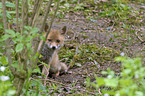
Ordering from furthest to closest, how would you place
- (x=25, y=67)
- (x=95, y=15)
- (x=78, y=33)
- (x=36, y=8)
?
(x=95, y=15) < (x=78, y=33) < (x=36, y=8) < (x=25, y=67)

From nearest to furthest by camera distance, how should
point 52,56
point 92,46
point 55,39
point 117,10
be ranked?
1. point 52,56
2. point 55,39
3. point 92,46
4. point 117,10

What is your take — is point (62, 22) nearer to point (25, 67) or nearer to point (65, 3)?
point (65, 3)

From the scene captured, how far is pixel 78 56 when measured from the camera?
528 cm

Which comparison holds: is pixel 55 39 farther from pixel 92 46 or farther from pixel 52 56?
pixel 92 46

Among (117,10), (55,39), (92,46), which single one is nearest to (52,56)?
(55,39)

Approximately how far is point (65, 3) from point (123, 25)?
254 cm

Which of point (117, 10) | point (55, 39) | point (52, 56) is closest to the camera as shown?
point (52, 56)

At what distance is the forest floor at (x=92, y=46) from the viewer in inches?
173

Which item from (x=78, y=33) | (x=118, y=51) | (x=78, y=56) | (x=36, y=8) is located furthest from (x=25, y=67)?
(x=78, y=33)

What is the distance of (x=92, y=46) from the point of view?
5.68 metres

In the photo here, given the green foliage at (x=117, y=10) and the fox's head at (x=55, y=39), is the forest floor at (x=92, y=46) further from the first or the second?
the fox's head at (x=55, y=39)

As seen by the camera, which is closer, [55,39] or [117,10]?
[55,39]

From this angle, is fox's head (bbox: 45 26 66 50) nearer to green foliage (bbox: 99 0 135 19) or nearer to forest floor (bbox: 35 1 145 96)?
forest floor (bbox: 35 1 145 96)

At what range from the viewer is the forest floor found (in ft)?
14.4
